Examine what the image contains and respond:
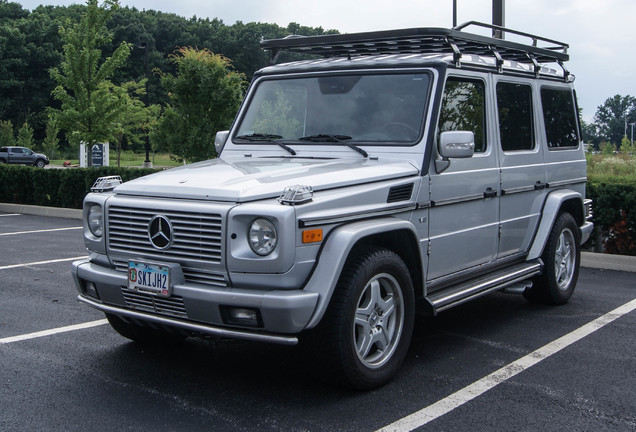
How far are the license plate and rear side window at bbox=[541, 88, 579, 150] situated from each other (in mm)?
4253

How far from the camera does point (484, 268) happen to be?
5.92 m

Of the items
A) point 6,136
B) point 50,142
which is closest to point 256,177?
point 6,136

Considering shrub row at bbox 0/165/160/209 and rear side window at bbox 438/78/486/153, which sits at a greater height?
rear side window at bbox 438/78/486/153

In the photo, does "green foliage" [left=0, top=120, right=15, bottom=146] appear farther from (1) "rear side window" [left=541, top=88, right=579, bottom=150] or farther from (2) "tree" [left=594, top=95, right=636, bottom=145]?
(2) "tree" [left=594, top=95, right=636, bottom=145]

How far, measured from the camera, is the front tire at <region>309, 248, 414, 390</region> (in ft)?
13.8

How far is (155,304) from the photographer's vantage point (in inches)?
172

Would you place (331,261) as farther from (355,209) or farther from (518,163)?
(518,163)

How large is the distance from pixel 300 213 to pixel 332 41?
2.28m

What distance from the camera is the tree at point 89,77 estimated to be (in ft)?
76.9

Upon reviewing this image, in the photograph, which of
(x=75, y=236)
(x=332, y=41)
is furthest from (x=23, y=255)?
(x=332, y=41)

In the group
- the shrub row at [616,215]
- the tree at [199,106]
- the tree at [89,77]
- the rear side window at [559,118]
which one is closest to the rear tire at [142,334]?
the rear side window at [559,118]

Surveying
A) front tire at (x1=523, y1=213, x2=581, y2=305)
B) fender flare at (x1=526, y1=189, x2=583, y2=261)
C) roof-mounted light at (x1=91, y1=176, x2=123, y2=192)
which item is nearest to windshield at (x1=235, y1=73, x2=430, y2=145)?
roof-mounted light at (x1=91, y1=176, x2=123, y2=192)

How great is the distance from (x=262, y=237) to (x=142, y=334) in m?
A: 1.90

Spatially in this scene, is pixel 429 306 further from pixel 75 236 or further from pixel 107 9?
pixel 107 9
